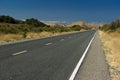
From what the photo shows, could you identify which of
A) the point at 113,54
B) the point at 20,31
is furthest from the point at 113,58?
the point at 20,31

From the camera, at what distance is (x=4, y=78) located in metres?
8.36

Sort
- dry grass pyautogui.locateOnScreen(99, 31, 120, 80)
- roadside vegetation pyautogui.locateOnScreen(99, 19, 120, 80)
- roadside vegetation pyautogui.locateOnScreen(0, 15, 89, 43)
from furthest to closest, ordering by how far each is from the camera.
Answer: roadside vegetation pyautogui.locateOnScreen(0, 15, 89, 43) → roadside vegetation pyautogui.locateOnScreen(99, 19, 120, 80) → dry grass pyautogui.locateOnScreen(99, 31, 120, 80)

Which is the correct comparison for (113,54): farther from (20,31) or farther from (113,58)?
(20,31)

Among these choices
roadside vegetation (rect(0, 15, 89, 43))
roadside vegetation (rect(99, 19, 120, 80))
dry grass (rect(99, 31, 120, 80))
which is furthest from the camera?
roadside vegetation (rect(0, 15, 89, 43))

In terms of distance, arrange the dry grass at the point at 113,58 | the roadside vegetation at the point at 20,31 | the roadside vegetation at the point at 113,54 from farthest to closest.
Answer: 1. the roadside vegetation at the point at 20,31
2. the roadside vegetation at the point at 113,54
3. the dry grass at the point at 113,58

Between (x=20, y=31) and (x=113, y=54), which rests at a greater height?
(x=113, y=54)

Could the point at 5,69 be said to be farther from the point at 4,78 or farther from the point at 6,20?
the point at 6,20

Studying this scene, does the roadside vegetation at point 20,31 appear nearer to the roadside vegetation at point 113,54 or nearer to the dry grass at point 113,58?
the roadside vegetation at point 113,54

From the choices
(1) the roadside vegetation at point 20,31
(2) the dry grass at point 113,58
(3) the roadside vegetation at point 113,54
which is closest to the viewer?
(2) the dry grass at point 113,58

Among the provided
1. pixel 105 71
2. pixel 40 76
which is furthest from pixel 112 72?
pixel 40 76

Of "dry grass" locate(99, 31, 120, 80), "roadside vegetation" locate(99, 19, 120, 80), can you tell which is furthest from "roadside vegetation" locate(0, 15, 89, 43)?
"dry grass" locate(99, 31, 120, 80)

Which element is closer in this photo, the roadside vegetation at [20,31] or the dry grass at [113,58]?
the dry grass at [113,58]

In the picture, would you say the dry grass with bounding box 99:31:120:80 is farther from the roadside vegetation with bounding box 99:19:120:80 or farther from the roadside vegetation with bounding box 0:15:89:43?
the roadside vegetation with bounding box 0:15:89:43

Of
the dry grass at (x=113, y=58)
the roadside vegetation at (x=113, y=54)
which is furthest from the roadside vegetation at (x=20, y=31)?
the dry grass at (x=113, y=58)
